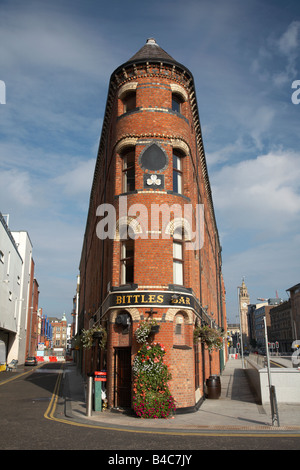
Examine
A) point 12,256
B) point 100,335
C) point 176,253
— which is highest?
point 12,256

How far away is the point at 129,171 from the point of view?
1784 cm

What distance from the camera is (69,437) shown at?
1026 centimetres

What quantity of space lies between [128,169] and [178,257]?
15.2 ft

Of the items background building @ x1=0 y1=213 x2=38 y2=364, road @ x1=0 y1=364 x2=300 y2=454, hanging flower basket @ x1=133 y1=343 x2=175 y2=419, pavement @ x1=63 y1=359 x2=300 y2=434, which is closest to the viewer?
road @ x1=0 y1=364 x2=300 y2=454

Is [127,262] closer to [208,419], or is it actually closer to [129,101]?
[208,419]

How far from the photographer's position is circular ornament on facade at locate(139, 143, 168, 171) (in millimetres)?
16844

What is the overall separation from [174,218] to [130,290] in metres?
3.63

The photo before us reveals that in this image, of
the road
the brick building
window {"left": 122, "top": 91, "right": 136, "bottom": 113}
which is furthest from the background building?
the road

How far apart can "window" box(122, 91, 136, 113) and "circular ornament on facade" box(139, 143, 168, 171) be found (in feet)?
9.60

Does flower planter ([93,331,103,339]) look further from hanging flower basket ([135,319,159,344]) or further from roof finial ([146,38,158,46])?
roof finial ([146,38,158,46])

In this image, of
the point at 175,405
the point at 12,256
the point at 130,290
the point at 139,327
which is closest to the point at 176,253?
the point at 130,290

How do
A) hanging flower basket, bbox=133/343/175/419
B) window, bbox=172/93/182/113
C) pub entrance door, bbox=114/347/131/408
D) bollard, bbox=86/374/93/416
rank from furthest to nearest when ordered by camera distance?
window, bbox=172/93/182/113, pub entrance door, bbox=114/347/131/408, bollard, bbox=86/374/93/416, hanging flower basket, bbox=133/343/175/419
